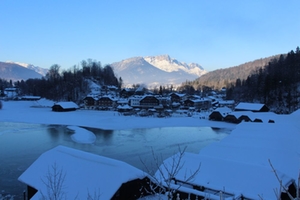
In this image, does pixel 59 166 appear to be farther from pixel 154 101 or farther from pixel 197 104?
pixel 197 104

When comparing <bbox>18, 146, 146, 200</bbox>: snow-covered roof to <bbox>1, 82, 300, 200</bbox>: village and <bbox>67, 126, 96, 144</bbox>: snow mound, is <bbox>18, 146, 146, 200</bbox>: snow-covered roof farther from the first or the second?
<bbox>67, 126, 96, 144</bbox>: snow mound

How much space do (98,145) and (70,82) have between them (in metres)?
43.1

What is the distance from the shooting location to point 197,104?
4812cm

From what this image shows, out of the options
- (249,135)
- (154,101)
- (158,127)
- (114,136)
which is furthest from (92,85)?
(249,135)

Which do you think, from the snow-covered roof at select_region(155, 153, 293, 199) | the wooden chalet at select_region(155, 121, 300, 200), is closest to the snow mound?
the wooden chalet at select_region(155, 121, 300, 200)

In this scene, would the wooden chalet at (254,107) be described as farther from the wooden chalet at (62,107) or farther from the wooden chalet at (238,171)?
the wooden chalet at (62,107)

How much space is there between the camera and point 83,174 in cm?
676

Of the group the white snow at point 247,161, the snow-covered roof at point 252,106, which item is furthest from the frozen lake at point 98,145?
the snow-covered roof at point 252,106

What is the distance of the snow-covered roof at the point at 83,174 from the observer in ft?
20.5

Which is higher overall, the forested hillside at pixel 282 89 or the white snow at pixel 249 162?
the forested hillside at pixel 282 89

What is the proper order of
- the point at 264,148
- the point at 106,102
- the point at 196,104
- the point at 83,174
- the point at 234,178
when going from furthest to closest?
the point at 196,104
the point at 106,102
the point at 264,148
the point at 234,178
the point at 83,174

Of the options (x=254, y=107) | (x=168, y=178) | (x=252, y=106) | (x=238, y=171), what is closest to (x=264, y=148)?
(x=238, y=171)

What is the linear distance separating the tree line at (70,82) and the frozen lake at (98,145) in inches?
1276

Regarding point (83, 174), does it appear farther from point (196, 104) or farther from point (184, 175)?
point (196, 104)
